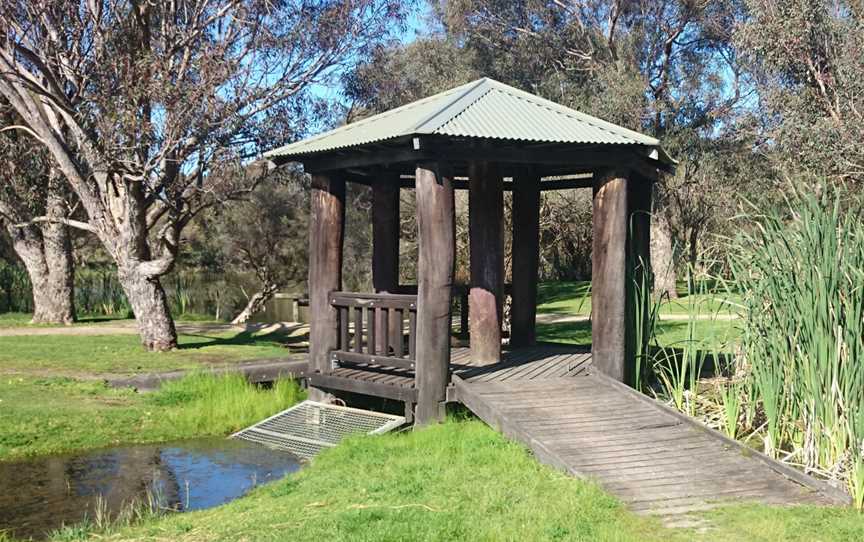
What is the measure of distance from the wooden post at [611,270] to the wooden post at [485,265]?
1409mm

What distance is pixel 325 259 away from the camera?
10000 millimetres

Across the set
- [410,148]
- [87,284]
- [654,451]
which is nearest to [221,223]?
[87,284]

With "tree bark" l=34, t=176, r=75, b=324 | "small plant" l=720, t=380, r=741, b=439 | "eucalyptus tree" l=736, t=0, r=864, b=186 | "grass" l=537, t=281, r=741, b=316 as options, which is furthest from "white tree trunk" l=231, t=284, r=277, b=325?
"small plant" l=720, t=380, r=741, b=439

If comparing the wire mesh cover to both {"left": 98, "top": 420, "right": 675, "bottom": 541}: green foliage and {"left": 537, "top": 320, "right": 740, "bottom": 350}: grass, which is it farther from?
{"left": 537, "top": 320, "right": 740, "bottom": 350}: grass

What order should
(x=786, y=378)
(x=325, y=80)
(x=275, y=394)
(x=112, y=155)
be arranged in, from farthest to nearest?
(x=325, y=80) → (x=112, y=155) → (x=275, y=394) → (x=786, y=378)

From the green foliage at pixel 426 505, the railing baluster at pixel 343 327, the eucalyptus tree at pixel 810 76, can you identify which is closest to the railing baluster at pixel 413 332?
the railing baluster at pixel 343 327

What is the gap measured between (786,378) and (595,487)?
178 centimetres

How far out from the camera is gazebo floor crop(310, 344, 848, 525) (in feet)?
19.6

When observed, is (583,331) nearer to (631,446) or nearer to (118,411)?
(118,411)

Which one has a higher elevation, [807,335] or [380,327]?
[807,335]

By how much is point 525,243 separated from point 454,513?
20.6ft

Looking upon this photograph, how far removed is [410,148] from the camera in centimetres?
846

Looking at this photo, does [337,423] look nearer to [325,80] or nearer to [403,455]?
[403,455]

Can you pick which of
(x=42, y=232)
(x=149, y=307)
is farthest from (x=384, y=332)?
(x=42, y=232)
